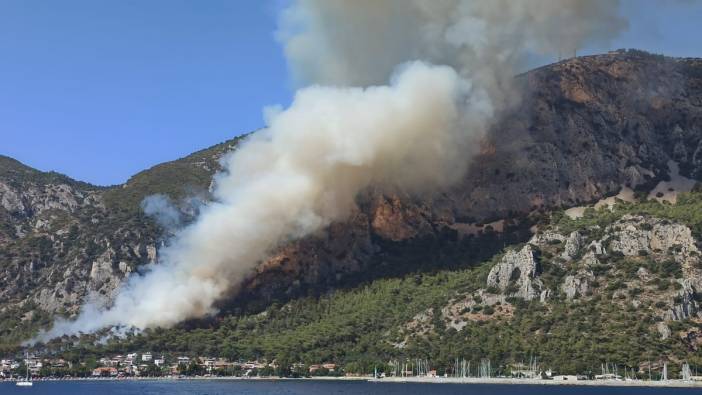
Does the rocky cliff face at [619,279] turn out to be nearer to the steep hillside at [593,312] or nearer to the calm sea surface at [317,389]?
the steep hillside at [593,312]

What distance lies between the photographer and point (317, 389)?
168125 millimetres

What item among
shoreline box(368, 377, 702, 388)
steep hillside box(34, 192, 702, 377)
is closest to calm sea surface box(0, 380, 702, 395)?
shoreline box(368, 377, 702, 388)

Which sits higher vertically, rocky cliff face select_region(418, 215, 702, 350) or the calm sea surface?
rocky cliff face select_region(418, 215, 702, 350)

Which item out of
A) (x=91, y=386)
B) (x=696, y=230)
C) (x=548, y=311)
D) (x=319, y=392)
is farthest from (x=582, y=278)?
(x=91, y=386)

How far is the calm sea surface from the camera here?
156375 mm

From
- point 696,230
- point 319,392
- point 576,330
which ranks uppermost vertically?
point 696,230

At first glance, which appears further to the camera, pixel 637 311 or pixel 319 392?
pixel 637 311

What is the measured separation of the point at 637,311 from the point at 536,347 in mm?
18134

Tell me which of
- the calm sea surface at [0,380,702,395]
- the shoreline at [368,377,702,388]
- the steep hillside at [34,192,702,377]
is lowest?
the calm sea surface at [0,380,702,395]

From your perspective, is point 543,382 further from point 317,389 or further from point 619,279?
point 317,389

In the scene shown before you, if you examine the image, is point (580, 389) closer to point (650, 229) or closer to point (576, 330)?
point (576, 330)

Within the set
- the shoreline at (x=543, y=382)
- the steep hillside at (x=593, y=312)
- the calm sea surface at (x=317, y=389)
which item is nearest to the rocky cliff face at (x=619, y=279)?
the steep hillside at (x=593, y=312)

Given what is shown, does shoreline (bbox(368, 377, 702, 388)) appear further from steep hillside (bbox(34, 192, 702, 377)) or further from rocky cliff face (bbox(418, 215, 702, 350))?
rocky cliff face (bbox(418, 215, 702, 350))

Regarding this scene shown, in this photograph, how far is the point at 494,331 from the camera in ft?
625
